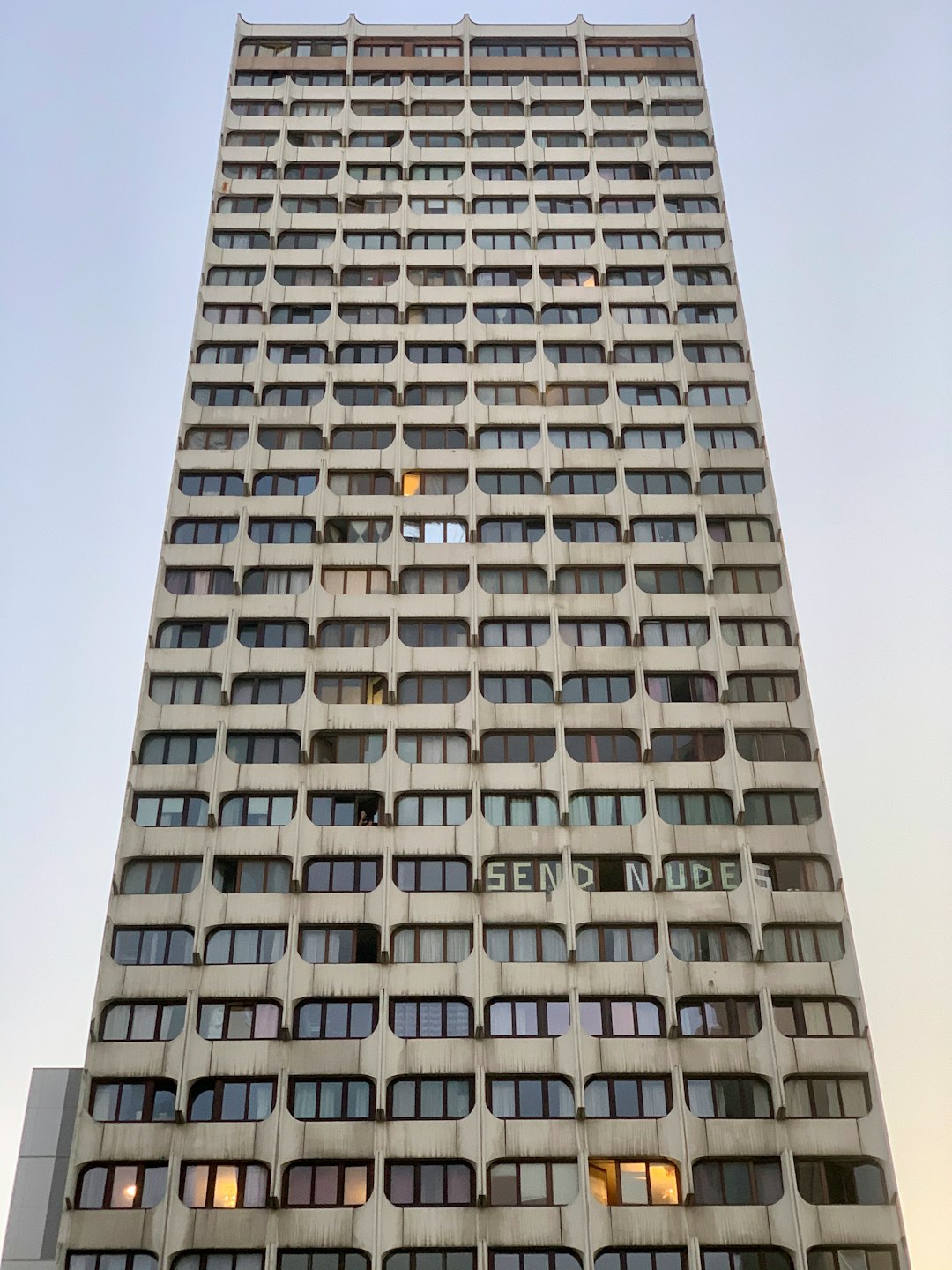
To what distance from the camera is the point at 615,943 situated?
2021 inches

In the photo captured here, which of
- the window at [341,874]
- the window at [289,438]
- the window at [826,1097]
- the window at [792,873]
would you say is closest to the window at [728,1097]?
the window at [826,1097]

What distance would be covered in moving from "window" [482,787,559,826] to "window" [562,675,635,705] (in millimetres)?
4631

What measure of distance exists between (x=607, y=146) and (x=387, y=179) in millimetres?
12774

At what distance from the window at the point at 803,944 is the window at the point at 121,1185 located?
75.6 feet

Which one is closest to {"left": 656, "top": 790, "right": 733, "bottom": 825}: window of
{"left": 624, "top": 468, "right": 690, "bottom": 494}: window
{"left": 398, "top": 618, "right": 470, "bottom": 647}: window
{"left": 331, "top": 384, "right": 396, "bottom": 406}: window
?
{"left": 398, "top": 618, "right": 470, "bottom": 647}: window

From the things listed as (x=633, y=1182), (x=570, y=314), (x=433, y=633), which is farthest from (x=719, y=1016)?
(x=570, y=314)

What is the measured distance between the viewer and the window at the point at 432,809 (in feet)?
178

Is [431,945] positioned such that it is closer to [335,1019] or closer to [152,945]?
[335,1019]

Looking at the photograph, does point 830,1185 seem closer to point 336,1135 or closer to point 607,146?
point 336,1135

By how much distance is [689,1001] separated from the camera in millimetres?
50062

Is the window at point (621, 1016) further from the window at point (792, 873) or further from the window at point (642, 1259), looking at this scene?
the window at point (642, 1259)

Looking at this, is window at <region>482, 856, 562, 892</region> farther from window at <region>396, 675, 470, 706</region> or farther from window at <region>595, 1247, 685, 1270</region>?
window at <region>595, 1247, 685, 1270</region>

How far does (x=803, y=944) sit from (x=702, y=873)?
14.9ft

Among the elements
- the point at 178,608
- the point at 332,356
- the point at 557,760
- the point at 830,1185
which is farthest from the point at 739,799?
the point at 332,356
